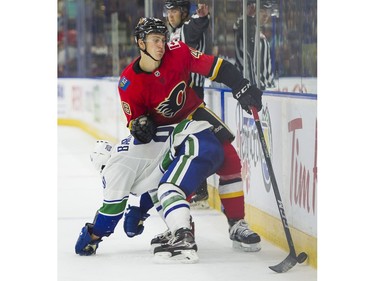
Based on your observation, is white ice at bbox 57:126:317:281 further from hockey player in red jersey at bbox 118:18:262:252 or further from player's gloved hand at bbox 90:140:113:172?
player's gloved hand at bbox 90:140:113:172

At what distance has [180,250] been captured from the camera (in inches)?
159

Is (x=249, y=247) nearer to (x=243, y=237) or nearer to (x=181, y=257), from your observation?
(x=243, y=237)

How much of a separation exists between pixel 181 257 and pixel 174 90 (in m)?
0.67

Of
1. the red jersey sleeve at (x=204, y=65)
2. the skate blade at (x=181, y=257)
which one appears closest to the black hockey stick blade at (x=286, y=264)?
the skate blade at (x=181, y=257)

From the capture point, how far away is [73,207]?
591 cm

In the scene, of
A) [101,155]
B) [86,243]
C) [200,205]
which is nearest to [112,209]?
[86,243]

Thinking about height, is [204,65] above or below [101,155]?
above

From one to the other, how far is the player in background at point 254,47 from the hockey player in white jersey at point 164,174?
679mm

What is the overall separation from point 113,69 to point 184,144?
5551 millimetres

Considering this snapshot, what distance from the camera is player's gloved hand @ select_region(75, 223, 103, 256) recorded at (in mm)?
4312

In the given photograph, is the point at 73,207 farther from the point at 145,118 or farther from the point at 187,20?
the point at 145,118
